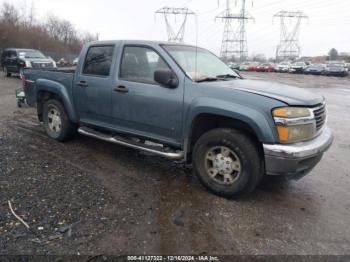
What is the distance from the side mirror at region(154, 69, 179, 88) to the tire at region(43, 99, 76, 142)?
7.84ft

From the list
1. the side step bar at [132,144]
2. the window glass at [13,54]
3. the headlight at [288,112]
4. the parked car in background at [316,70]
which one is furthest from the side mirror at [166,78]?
the parked car in background at [316,70]

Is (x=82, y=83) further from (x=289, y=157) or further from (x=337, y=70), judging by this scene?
(x=337, y=70)

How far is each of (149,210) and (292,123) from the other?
6.02 ft

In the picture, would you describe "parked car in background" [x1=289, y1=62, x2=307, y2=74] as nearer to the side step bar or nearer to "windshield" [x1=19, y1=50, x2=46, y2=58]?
"windshield" [x1=19, y1=50, x2=46, y2=58]

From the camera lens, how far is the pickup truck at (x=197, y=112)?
3562 mm

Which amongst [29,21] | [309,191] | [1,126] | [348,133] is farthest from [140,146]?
[29,21]

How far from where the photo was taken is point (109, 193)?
3.96 meters

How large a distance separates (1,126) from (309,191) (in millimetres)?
6389

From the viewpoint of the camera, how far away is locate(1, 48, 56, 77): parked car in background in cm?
1838

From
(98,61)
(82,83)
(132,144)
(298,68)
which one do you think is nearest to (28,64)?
(82,83)

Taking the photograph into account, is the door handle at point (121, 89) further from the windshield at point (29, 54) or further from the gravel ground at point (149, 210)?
the windshield at point (29, 54)

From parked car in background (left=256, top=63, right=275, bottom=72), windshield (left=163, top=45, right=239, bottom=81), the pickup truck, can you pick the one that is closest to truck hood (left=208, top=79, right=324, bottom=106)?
the pickup truck

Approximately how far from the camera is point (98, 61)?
5.20 m

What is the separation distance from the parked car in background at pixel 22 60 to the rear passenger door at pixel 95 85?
14086mm
